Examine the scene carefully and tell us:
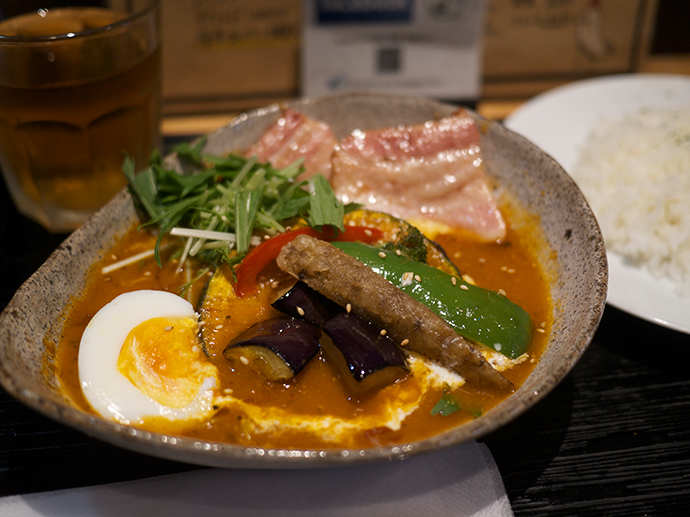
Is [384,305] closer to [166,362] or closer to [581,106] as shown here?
[166,362]

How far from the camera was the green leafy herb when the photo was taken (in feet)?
7.13

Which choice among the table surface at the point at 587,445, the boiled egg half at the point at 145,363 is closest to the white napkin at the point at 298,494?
the table surface at the point at 587,445

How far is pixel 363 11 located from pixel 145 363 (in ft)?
8.89

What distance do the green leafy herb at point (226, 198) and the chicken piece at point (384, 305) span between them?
29 cm

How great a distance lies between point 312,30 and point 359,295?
92.1 inches

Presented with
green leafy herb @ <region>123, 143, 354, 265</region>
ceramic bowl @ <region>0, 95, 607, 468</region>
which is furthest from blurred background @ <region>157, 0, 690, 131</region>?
green leafy herb @ <region>123, 143, 354, 265</region>

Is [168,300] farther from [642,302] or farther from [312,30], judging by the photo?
[312,30]

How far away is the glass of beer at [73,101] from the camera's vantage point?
2.40 metres

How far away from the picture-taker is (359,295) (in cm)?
179

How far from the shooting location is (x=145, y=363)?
5.69 feet

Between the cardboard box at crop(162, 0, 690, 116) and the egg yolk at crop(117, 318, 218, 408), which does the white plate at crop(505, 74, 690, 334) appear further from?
the egg yolk at crop(117, 318, 218, 408)

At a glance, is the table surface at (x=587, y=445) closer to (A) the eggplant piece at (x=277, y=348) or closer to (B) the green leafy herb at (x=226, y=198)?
(A) the eggplant piece at (x=277, y=348)

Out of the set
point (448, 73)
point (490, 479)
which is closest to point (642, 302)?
point (490, 479)

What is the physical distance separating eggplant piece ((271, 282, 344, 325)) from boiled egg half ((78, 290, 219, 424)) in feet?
1.01
